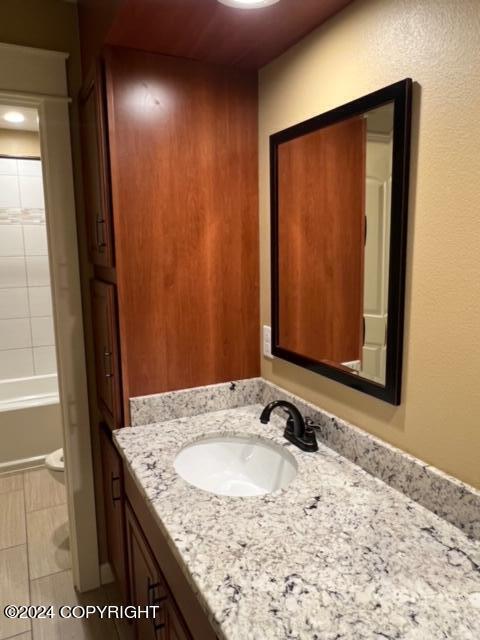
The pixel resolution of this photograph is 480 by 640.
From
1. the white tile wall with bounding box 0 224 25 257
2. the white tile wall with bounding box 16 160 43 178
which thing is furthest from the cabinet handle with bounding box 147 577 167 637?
the white tile wall with bounding box 16 160 43 178

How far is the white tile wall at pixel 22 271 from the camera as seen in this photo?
11.4ft

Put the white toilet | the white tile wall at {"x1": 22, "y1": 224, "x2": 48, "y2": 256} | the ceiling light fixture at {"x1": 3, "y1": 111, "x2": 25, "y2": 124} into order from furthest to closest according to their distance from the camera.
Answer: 1. the white tile wall at {"x1": 22, "y1": 224, "x2": 48, "y2": 256}
2. the ceiling light fixture at {"x1": 3, "y1": 111, "x2": 25, "y2": 124}
3. the white toilet

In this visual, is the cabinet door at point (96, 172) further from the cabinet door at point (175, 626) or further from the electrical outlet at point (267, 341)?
the cabinet door at point (175, 626)

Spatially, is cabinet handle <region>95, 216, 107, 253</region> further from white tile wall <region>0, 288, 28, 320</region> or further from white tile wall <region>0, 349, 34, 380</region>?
white tile wall <region>0, 349, 34, 380</region>

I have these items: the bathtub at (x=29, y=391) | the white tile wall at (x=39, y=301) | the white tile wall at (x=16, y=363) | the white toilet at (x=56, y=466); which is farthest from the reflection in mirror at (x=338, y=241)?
the white tile wall at (x=16, y=363)

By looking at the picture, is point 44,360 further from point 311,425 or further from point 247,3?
point 247,3

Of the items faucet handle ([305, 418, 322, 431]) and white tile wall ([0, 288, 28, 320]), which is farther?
white tile wall ([0, 288, 28, 320])

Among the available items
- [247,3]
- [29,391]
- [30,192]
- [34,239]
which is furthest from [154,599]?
[30,192]

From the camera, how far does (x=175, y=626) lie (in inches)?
45.0

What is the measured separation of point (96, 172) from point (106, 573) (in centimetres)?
180

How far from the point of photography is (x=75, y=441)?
80.1 inches

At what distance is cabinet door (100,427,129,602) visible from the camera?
1.73 m

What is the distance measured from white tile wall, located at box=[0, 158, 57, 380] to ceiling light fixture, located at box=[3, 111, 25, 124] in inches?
13.6

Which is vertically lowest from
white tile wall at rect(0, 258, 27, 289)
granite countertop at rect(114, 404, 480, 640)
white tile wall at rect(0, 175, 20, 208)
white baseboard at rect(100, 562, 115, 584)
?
white baseboard at rect(100, 562, 115, 584)
